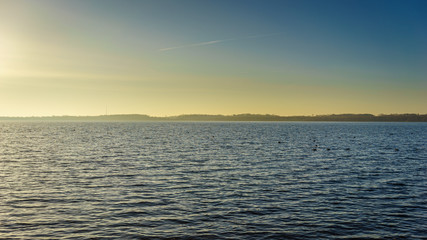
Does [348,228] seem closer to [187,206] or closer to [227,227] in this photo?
[227,227]

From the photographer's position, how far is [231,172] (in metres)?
41.0

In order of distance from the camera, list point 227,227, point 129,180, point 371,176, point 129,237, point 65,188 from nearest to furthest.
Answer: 1. point 129,237
2. point 227,227
3. point 65,188
4. point 129,180
5. point 371,176

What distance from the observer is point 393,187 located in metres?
32.8

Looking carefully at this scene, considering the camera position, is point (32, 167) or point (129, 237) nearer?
point (129, 237)

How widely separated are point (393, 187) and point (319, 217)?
1392cm

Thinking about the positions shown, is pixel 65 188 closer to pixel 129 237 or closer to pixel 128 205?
pixel 128 205

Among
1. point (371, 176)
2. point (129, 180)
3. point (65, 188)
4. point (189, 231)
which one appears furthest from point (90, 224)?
point (371, 176)

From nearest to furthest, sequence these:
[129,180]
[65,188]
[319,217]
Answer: [319,217] → [65,188] → [129,180]

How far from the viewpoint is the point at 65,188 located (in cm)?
3112

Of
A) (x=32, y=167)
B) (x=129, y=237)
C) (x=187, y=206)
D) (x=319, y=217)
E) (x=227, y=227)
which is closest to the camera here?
(x=129, y=237)

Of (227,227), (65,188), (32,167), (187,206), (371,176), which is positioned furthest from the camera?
(32,167)

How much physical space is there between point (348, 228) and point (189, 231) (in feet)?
31.0

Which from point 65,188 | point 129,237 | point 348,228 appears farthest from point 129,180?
point 348,228

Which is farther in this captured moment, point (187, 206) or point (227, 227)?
point (187, 206)
